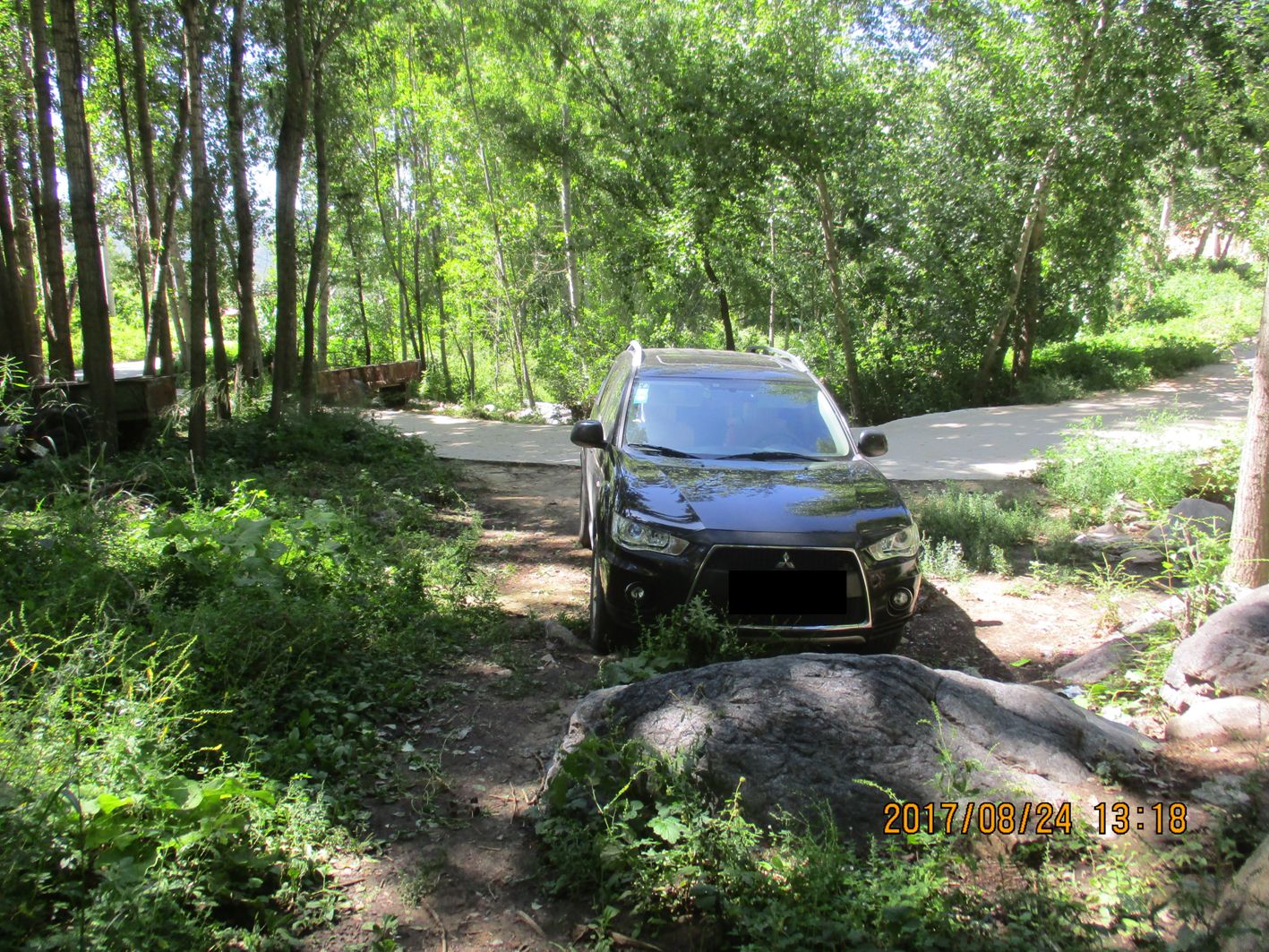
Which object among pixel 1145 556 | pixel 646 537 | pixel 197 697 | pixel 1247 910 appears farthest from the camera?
pixel 1145 556

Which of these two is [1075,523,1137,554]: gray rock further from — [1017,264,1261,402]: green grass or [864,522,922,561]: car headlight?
[1017,264,1261,402]: green grass

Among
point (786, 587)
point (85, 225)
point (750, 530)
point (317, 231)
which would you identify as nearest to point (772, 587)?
point (786, 587)

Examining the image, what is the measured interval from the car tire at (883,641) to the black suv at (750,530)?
11 mm

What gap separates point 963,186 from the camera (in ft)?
52.6

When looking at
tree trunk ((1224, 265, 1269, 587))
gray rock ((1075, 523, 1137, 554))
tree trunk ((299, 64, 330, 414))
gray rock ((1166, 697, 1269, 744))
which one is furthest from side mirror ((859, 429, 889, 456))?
tree trunk ((299, 64, 330, 414))

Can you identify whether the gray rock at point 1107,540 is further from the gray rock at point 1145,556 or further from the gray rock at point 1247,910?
the gray rock at point 1247,910

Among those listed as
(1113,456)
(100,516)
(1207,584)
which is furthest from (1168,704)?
(100,516)

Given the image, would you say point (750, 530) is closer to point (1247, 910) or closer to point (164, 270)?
point (1247, 910)

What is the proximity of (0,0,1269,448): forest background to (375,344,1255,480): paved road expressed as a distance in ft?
4.54

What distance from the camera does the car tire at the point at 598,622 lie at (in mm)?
4699

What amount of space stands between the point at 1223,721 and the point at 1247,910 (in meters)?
1.62

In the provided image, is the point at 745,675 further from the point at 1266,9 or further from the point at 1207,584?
the point at 1266,9

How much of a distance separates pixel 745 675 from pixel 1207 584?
9.87ft
